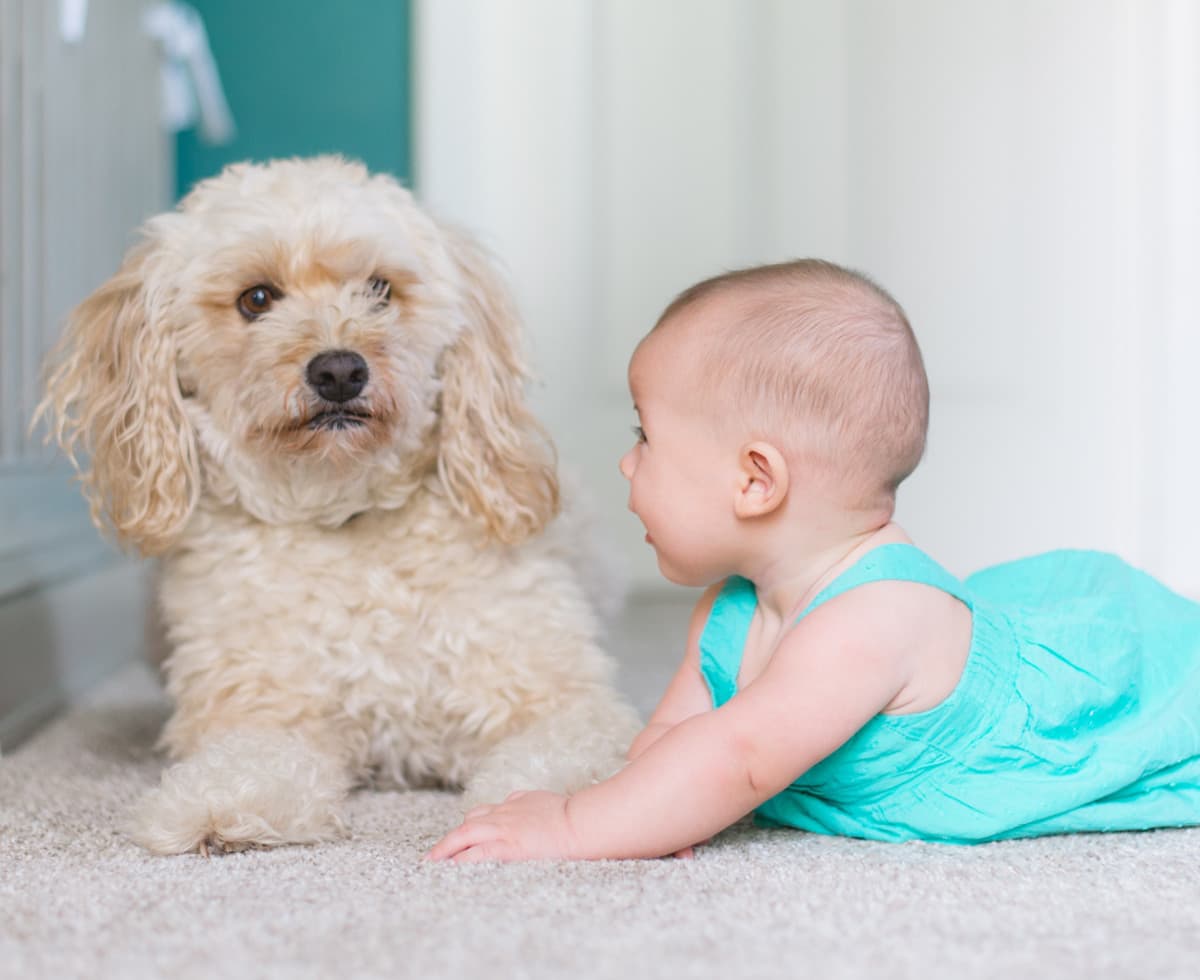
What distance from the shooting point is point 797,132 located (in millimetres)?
3369

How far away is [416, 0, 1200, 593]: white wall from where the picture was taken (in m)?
3.08

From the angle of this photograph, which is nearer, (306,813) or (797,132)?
(306,813)

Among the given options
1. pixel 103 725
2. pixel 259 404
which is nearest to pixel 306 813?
pixel 259 404

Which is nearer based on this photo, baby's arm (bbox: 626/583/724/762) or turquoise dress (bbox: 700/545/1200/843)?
turquoise dress (bbox: 700/545/1200/843)

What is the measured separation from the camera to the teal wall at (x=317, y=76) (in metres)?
3.31

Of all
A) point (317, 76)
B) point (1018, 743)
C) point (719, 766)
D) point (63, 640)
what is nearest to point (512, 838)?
point (719, 766)

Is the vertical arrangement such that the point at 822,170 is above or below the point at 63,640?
above

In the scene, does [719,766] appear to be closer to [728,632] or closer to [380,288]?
[728,632]

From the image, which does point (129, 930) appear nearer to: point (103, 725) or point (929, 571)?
point (929, 571)

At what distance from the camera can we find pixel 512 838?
1040mm

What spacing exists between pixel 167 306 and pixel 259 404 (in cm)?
20

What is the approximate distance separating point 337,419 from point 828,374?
0.51m

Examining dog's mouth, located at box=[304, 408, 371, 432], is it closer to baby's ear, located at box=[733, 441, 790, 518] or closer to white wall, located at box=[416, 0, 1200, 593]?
baby's ear, located at box=[733, 441, 790, 518]

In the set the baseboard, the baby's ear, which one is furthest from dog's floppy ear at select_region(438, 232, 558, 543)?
the baseboard
